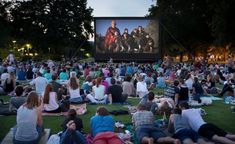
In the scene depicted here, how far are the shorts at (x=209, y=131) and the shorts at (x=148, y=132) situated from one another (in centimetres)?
82

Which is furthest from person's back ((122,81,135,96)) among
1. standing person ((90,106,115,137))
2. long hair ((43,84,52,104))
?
standing person ((90,106,115,137))

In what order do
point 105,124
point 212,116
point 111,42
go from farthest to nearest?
1. point 111,42
2. point 212,116
3. point 105,124

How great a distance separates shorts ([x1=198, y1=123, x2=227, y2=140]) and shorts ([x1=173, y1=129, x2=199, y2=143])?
0.28 meters

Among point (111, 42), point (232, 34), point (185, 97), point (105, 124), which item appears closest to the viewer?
point (105, 124)

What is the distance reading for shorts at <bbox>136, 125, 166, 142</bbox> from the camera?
8.73 metres

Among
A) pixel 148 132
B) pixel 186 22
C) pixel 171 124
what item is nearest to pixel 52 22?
pixel 186 22

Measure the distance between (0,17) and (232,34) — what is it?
29661 millimetres

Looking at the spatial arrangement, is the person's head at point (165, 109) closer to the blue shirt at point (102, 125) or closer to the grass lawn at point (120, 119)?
the grass lawn at point (120, 119)

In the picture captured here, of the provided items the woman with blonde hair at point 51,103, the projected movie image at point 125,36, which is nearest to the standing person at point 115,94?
the woman with blonde hair at point 51,103

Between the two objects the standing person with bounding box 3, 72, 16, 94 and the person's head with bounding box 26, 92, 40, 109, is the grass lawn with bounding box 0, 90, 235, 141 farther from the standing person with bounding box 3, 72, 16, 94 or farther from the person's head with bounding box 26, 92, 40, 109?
the standing person with bounding box 3, 72, 16, 94

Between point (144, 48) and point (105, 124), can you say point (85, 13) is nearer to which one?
Result: point (144, 48)

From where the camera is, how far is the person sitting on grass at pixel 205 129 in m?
8.64

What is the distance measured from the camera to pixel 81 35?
59.2m

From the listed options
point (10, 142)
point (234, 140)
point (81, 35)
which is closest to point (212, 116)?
point (234, 140)
